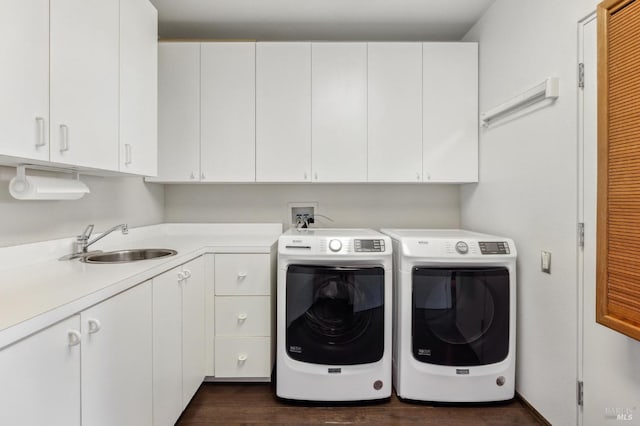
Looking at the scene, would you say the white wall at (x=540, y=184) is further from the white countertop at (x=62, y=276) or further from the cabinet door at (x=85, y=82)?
the cabinet door at (x=85, y=82)

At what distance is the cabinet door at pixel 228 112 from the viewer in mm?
2445

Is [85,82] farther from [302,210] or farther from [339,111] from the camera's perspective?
[302,210]

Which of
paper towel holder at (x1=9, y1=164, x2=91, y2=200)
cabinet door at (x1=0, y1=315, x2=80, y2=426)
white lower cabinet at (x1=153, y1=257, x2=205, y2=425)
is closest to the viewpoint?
cabinet door at (x1=0, y1=315, x2=80, y2=426)

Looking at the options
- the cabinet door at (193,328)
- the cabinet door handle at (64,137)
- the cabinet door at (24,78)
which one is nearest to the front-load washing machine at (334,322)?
the cabinet door at (193,328)

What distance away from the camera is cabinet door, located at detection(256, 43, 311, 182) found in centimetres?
245

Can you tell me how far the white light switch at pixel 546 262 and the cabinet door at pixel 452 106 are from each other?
880mm

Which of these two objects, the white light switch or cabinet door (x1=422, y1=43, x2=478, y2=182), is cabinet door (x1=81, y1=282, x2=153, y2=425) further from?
cabinet door (x1=422, y1=43, x2=478, y2=182)

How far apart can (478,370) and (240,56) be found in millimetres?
2635

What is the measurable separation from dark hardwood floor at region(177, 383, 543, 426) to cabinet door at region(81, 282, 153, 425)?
597mm

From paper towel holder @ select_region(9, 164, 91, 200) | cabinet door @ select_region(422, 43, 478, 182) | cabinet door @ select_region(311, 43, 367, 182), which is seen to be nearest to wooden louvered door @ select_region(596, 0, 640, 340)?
cabinet door @ select_region(422, 43, 478, 182)

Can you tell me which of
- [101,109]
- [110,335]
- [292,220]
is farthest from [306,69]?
[110,335]

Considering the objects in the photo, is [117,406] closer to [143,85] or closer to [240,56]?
[143,85]

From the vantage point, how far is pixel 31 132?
1137mm

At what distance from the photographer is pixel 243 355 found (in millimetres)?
2104
